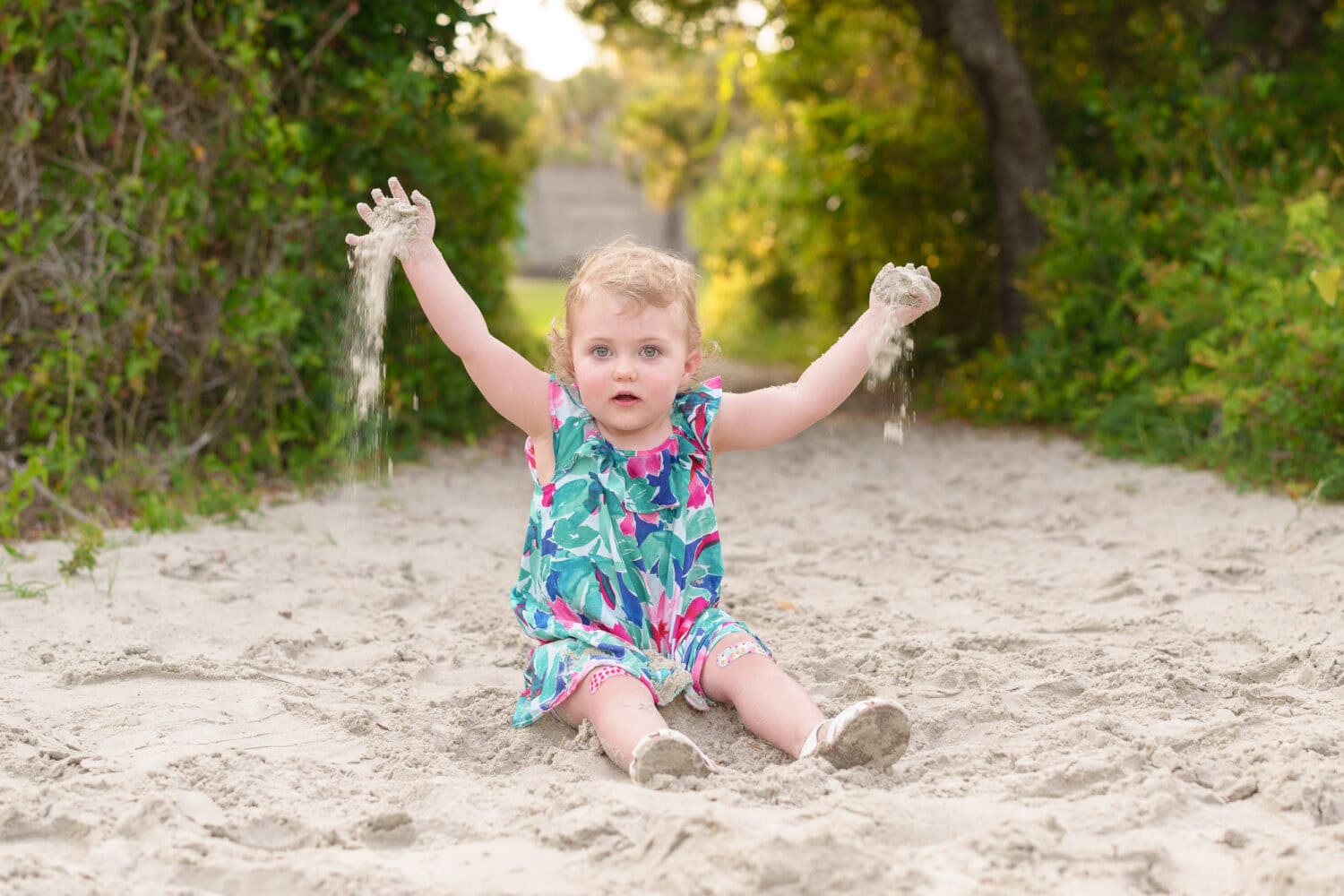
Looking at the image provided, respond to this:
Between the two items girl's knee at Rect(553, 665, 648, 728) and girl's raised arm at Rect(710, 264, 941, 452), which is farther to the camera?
girl's raised arm at Rect(710, 264, 941, 452)

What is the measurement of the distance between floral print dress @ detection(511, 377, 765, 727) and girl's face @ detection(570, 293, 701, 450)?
0.36 feet

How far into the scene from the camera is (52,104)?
188 inches

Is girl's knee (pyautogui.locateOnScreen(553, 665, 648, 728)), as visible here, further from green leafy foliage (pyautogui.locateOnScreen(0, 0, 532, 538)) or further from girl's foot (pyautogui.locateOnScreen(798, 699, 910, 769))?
green leafy foliage (pyautogui.locateOnScreen(0, 0, 532, 538))

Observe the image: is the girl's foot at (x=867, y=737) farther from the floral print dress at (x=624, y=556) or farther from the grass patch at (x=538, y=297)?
the grass patch at (x=538, y=297)

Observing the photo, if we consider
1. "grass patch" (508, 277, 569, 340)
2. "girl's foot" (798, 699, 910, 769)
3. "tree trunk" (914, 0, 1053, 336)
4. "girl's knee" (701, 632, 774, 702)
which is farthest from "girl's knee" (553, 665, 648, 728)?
"grass patch" (508, 277, 569, 340)

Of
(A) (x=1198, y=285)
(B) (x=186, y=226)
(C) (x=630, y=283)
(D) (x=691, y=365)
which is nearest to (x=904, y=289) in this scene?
(D) (x=691, y=365)

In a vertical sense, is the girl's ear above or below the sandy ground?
above

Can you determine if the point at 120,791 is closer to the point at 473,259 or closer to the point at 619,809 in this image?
the point at 619,809

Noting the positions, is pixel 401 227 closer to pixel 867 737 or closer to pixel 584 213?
pixel 867 737

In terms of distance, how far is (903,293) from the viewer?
2812mm

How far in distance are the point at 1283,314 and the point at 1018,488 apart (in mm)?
1218

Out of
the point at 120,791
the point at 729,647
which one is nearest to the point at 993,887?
the point at 729,647

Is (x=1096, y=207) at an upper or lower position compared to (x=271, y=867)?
upper

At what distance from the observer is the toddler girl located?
268 centimetres
